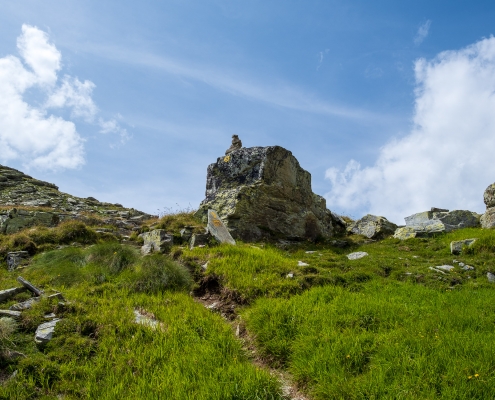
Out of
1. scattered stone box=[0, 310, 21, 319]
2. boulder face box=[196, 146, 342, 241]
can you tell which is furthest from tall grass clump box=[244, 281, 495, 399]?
boulder face box=[196, 146, 342, 241]

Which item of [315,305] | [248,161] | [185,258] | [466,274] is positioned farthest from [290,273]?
[248,161]

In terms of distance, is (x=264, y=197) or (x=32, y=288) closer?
(x=32, y=288)

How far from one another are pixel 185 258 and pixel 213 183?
7981mm

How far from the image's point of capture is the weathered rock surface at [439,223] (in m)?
19.0

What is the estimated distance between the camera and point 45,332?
7.20 metres

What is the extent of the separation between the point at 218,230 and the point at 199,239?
39.4 inches

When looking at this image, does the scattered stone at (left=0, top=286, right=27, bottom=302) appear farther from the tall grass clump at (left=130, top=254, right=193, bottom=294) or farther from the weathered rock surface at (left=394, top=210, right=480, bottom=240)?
the weathered rock surface at (left=394, top=210, right=480, bottom=240)

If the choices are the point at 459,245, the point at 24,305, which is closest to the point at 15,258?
the point at 24,305

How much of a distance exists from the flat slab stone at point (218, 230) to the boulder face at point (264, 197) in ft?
3.07

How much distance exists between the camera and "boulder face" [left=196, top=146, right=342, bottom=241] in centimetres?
1766

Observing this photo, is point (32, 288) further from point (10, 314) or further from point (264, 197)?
point (264, 197)

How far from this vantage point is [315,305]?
859 centimetres

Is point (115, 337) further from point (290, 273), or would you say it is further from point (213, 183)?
point (213, 183)

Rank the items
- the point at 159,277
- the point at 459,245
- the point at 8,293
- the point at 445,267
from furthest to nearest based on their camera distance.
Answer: the point at 459,245 → the point at 445,267 → the point at 159,277 → the point at 8,293
